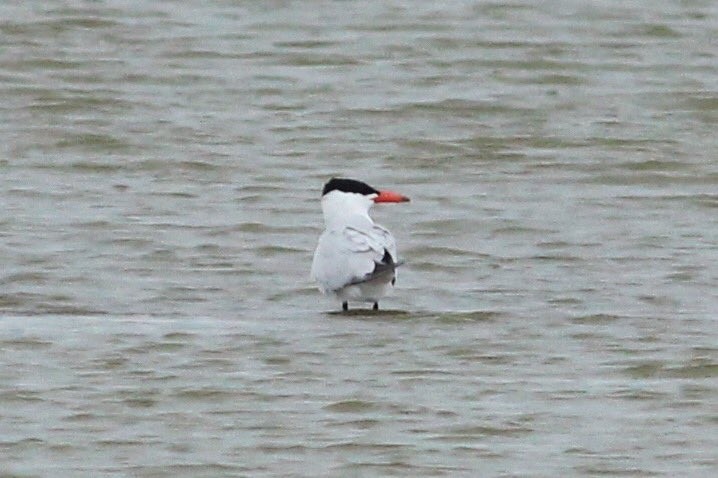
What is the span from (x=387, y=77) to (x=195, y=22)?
8.70ft

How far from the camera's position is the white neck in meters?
12.7

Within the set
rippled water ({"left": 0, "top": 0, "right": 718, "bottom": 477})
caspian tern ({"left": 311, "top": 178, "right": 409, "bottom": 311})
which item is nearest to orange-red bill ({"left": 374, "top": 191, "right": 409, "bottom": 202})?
caspian tern ({"left": 311, "top": 178, "right": 409, "bottom": 311})

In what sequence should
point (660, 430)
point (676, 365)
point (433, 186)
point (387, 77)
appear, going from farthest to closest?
1. point (387, 77)
2. point (433, 186)
3. point (676, 365)
4. point (660, 430)

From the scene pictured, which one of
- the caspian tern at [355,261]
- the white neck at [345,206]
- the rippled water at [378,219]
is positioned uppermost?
the white neck at [345,206]

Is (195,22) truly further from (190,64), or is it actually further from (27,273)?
(27,273)

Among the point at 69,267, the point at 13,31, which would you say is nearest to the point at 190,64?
the point at 13,31

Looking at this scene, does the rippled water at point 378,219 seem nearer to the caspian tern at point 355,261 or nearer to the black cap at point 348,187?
the caspian tern at point 355,261

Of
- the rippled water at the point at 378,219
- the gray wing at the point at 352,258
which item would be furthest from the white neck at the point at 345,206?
the rippled water at the point at 378,219

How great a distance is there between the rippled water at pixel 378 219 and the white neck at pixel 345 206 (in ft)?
1.50

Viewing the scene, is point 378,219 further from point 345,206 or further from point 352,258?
point 352,258

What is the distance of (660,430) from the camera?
372 inches

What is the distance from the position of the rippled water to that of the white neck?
0.46 meters

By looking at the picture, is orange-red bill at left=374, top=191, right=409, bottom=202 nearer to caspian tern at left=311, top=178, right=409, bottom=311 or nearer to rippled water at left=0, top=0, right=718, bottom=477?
caspian tern at left=311, top=178, right=409, bottom=311

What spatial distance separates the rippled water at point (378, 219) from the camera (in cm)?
948
